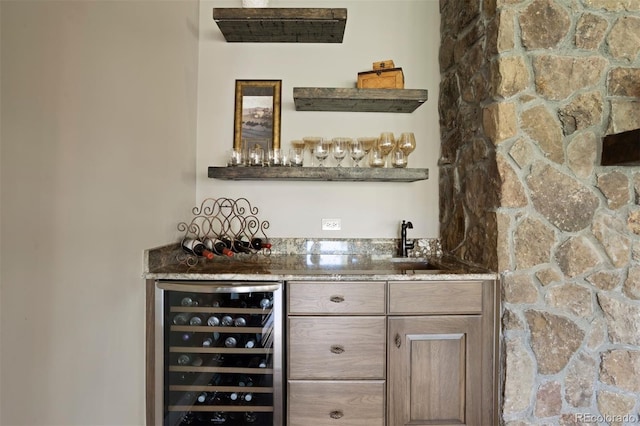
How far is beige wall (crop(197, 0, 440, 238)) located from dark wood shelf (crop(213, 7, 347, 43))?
0.26ft

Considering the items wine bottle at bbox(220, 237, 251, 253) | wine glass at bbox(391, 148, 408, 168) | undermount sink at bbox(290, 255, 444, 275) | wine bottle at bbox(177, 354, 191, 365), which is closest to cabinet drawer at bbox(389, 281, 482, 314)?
undermount sink at bbox(290, 255, 444, 275)

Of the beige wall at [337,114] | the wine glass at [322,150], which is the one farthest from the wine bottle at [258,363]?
the wine glass at [322,150]

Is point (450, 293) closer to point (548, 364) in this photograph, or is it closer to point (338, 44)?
point (548, 364)

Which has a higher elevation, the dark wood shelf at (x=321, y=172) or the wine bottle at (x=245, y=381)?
the dark wood shelf at (x=321, y=172)

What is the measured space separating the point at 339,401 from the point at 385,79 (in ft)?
6.60

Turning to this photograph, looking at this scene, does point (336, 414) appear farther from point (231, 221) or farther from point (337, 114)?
point (337, 114)

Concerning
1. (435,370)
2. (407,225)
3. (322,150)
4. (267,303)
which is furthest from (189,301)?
(407,225)

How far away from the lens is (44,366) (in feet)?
3.48

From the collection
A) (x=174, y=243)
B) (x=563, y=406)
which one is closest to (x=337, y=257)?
(x=174, y=243)

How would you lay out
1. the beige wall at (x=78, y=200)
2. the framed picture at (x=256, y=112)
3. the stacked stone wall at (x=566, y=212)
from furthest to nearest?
1. the framed picture at (x=256, y=112)
2. the stacked stone wall at (x=566, y=212)
3. the beige wall at (x=78, y=200)

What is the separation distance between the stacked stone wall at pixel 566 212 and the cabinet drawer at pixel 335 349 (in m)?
0.69

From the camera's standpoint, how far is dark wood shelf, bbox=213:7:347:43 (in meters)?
2.12

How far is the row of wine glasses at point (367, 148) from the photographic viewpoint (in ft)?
7.40

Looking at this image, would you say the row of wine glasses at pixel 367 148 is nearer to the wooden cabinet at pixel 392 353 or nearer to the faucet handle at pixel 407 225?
the faucet handle at pixel 407 225
